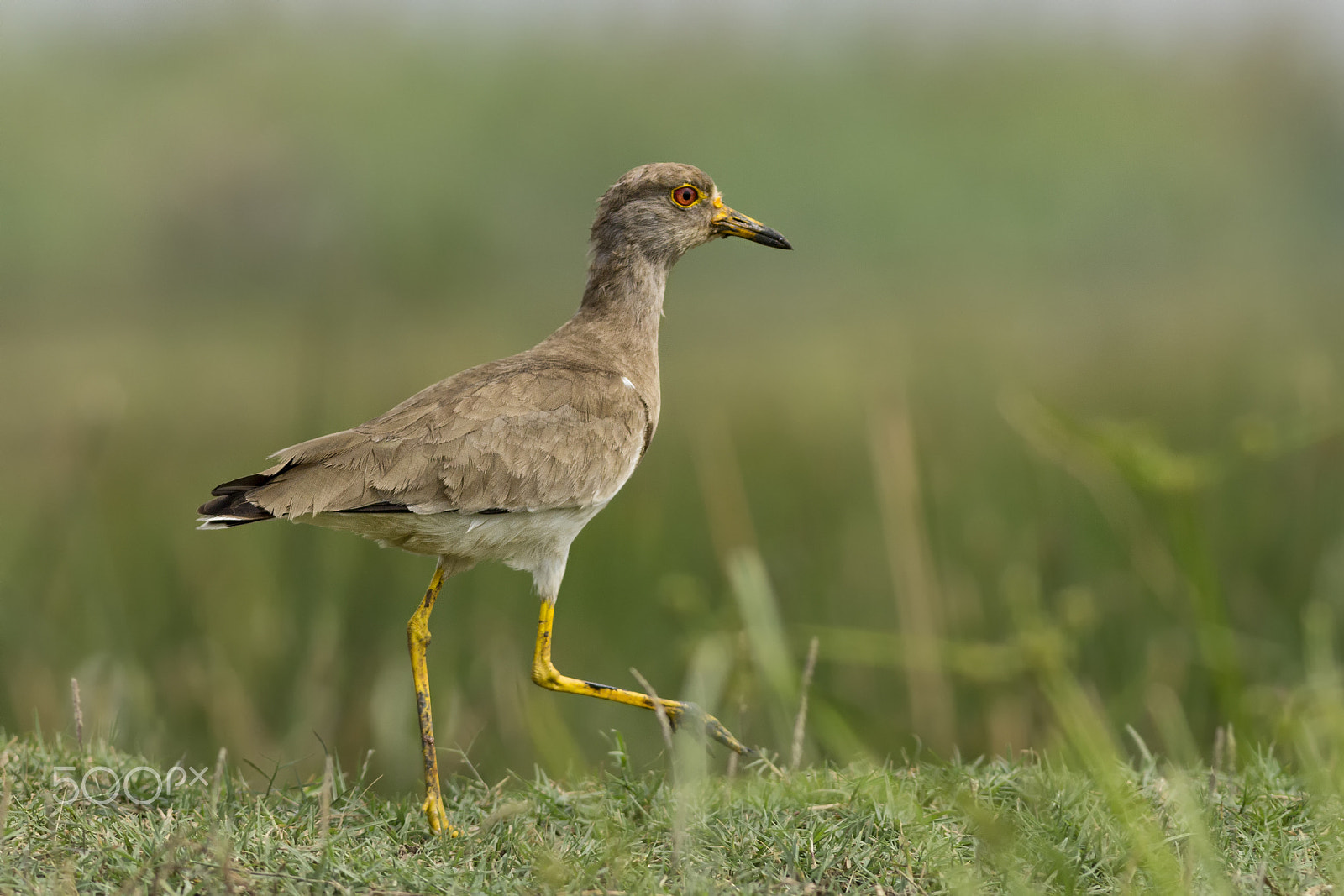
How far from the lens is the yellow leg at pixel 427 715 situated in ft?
12.4

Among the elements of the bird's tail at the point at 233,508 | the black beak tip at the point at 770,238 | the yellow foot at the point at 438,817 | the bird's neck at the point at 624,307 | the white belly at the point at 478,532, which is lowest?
the yellow foot at the point at 438,817

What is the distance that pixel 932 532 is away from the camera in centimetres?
681

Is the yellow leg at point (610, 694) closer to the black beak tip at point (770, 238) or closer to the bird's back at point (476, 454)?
the bird's back at point (476, 454)

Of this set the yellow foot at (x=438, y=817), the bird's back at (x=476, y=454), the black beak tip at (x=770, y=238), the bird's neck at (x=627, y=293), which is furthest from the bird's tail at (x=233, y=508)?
the black beak tip at (x=770, y=238)

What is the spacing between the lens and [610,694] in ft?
14.5

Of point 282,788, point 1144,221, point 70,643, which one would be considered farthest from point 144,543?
point 1144,221

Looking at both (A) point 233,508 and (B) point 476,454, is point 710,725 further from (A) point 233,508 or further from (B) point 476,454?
(A) point 233,508

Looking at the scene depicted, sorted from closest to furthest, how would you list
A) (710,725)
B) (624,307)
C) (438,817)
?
(438,817), (710,725), (624,307)

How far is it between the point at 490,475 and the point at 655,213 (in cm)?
147

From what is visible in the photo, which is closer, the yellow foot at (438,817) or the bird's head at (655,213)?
the yellow foot at (438,817)

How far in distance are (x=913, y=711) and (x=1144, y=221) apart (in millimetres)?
16151

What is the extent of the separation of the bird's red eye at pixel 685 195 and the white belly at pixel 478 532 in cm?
132

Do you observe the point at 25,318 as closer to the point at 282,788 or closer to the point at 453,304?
the point at 453,304

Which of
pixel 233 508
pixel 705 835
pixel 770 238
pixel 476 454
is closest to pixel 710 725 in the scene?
pixel 705 835
